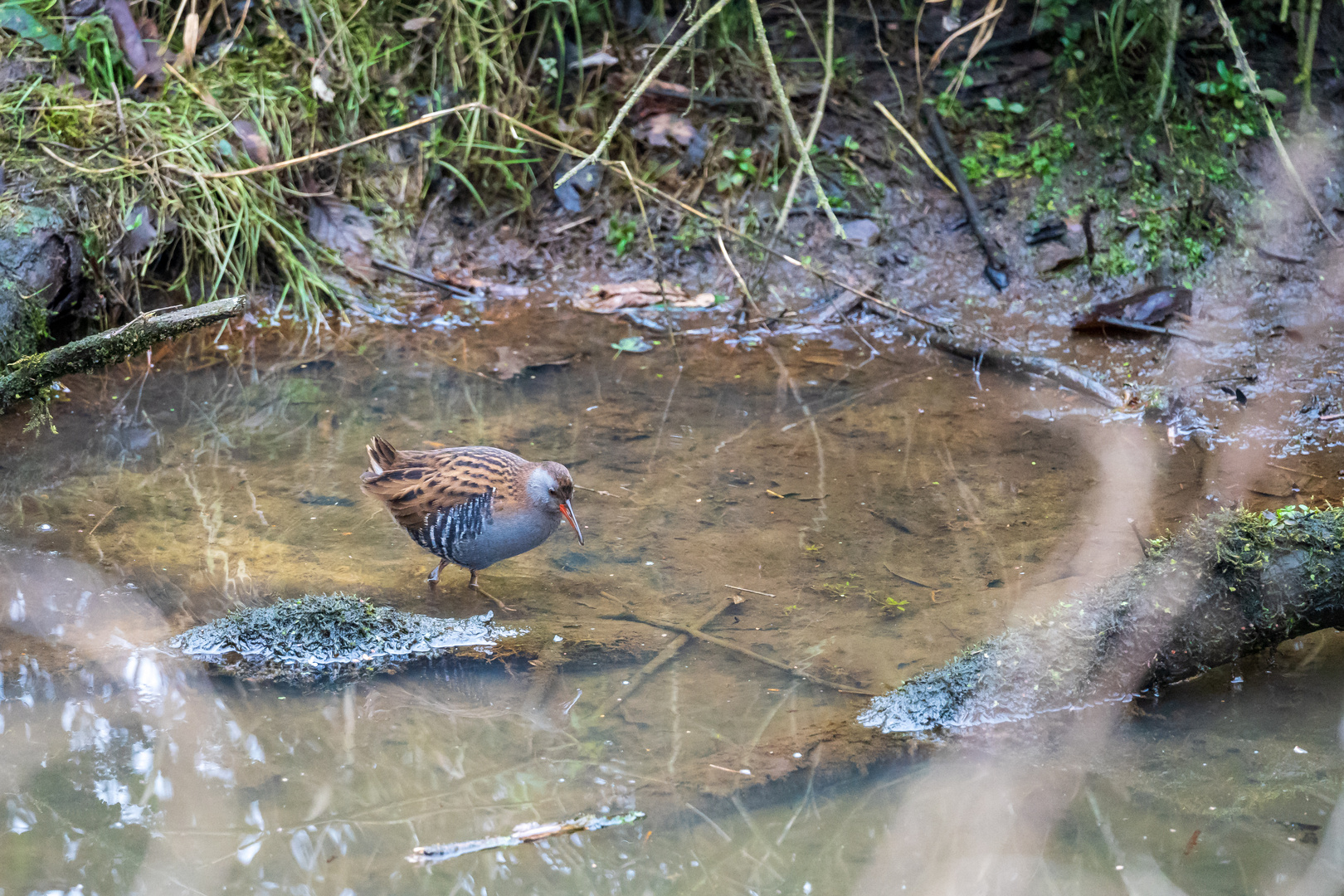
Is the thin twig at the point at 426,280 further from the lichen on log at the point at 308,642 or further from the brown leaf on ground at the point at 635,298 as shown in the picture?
the lichen on log at the point at 308,642

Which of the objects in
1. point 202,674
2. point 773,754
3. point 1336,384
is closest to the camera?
point 773,754

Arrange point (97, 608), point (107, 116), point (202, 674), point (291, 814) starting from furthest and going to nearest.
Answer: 1. point (107, 116)
2. point (97, 608)
3. point (202, 674)
4. point (291, 814)

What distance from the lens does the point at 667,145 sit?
638 centimetres

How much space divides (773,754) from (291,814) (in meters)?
1.25

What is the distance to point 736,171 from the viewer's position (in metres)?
6.33

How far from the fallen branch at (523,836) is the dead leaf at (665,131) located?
461 centimetres

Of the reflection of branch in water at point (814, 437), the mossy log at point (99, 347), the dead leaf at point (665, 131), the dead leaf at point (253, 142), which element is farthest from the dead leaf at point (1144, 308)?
the dead leaf at point (253, 142)

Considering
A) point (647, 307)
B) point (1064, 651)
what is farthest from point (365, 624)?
point (647, 307)

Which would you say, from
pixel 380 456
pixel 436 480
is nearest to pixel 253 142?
pixel 380 456

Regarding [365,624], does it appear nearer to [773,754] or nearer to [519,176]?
[773,754]

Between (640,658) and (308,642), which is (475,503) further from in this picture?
(640,658)

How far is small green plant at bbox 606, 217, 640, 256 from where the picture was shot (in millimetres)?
6344

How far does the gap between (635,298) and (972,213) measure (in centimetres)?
199

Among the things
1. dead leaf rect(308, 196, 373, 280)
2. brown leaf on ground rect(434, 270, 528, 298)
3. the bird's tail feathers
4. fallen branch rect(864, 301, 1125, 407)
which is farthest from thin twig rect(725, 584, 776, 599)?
dead leaf rect(308, 196, 373, 280)
